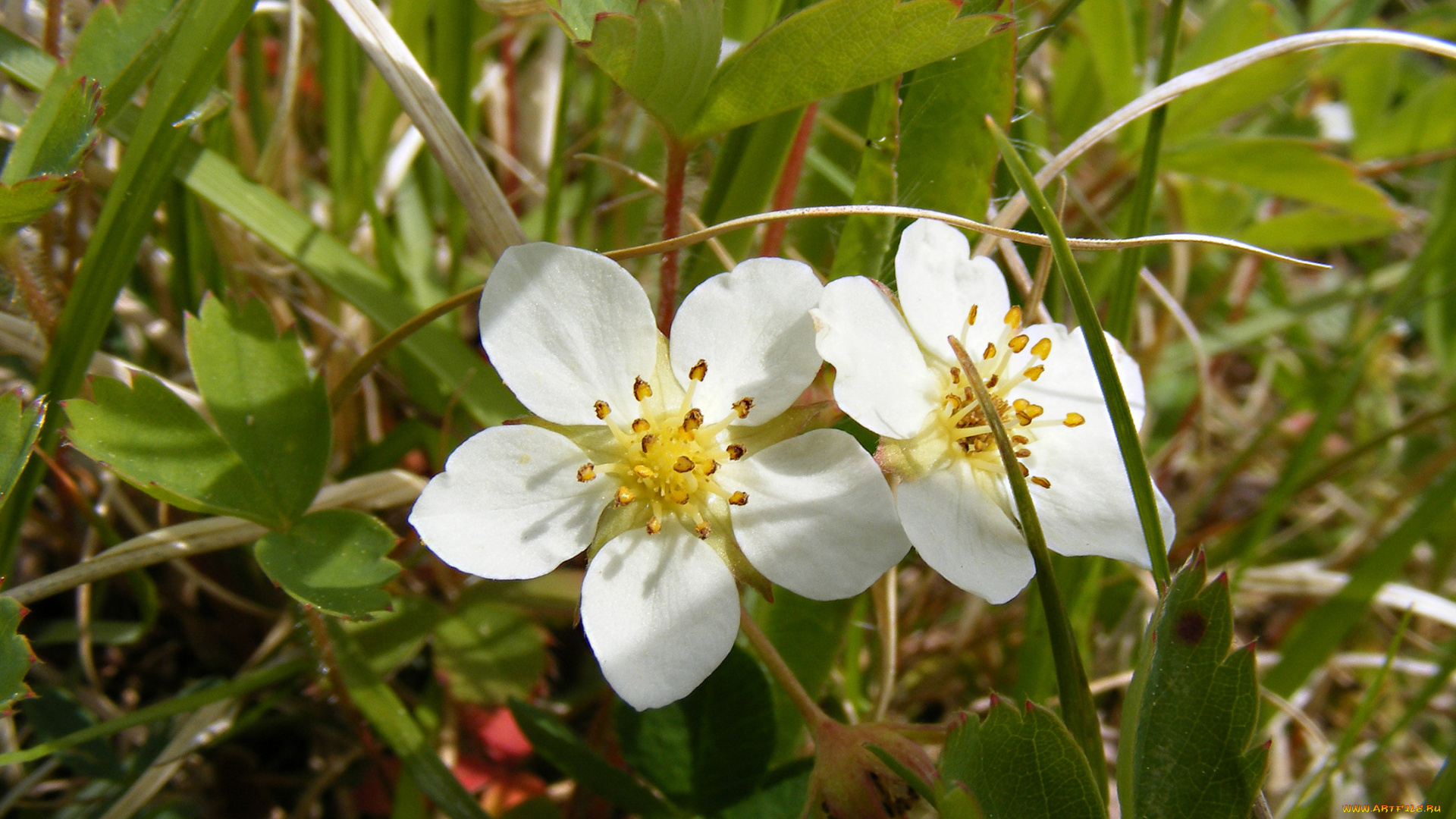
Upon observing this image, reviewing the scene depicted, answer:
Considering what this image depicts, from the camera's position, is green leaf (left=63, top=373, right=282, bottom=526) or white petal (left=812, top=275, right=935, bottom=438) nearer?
white petal (left=812, top=275, right=935, bottom=438)

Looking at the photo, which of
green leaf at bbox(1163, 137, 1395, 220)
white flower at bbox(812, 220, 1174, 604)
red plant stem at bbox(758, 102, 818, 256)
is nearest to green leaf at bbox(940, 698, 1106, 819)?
white flower at bbox(812, 220, 1174, 604)

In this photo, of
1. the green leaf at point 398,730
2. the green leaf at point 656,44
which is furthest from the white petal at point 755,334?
the green leaf at point 398,730

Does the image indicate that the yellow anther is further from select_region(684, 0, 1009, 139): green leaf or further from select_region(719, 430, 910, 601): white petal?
select_region(684, 0, 1009, 139): green leaf

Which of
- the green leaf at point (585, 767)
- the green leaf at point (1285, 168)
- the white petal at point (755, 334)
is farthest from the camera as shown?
the green leaf at point (1285, 168)

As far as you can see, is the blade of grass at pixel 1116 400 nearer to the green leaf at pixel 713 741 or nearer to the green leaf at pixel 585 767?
the green leaf at pixel 713 741

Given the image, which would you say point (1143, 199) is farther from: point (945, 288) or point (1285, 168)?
point (1285, 168)

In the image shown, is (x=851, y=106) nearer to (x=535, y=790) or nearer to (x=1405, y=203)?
(x=535, y=790)

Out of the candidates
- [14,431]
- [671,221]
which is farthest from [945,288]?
[14,431]
